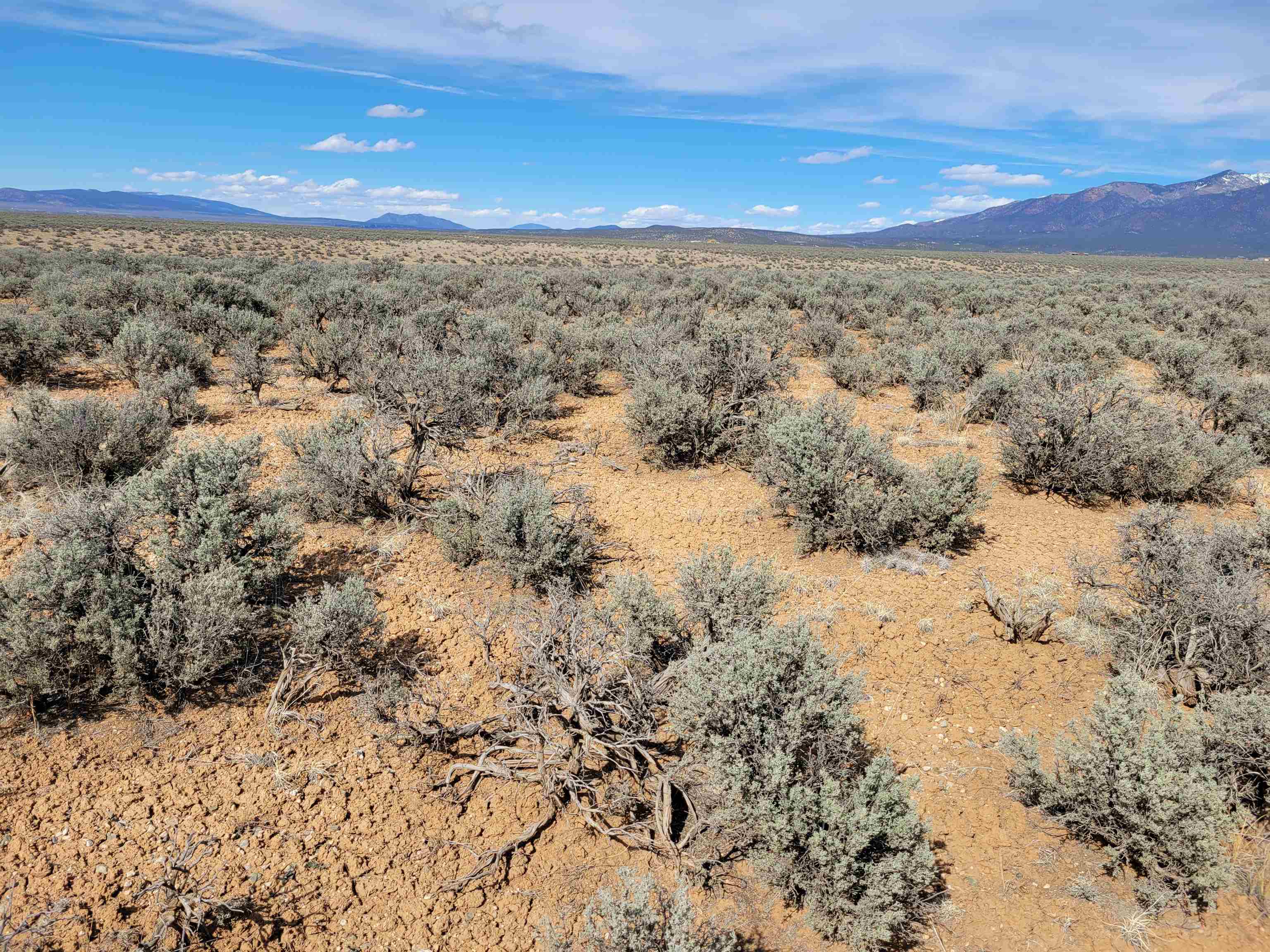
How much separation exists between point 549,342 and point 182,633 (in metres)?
10.0

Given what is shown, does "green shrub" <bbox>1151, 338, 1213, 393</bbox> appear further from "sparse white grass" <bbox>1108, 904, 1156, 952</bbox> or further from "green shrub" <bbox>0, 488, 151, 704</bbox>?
"green shrub" <bbox>0, 488, 151, 704</bbox>

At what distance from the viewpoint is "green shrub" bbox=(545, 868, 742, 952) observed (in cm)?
269

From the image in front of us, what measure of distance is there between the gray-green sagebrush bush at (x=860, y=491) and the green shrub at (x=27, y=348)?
12.8 meters

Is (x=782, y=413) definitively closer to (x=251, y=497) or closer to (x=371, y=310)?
(x=251, y=497)

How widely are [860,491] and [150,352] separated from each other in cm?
1172

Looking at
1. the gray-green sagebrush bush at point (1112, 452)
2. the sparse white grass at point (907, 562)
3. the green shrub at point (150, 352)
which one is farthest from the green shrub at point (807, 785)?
the green shrub at point (150, 352)

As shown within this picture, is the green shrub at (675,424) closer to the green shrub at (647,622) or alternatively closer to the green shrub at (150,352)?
the green shrub at (647,622)

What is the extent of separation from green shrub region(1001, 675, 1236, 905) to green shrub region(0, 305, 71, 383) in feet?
50.3

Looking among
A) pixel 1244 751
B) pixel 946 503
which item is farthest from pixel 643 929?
pixel 946 503

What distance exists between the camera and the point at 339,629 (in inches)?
189

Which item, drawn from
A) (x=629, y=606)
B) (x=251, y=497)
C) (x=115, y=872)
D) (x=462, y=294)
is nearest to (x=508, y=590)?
(x=629, y=606)

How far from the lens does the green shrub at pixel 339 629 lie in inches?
187

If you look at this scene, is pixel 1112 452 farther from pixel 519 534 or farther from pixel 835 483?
pixel 519 534

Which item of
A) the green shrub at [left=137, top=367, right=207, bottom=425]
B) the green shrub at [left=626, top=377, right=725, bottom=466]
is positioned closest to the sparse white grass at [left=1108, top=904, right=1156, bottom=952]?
the green shrub at [left=626, top=377, right=725, bottom=466]
